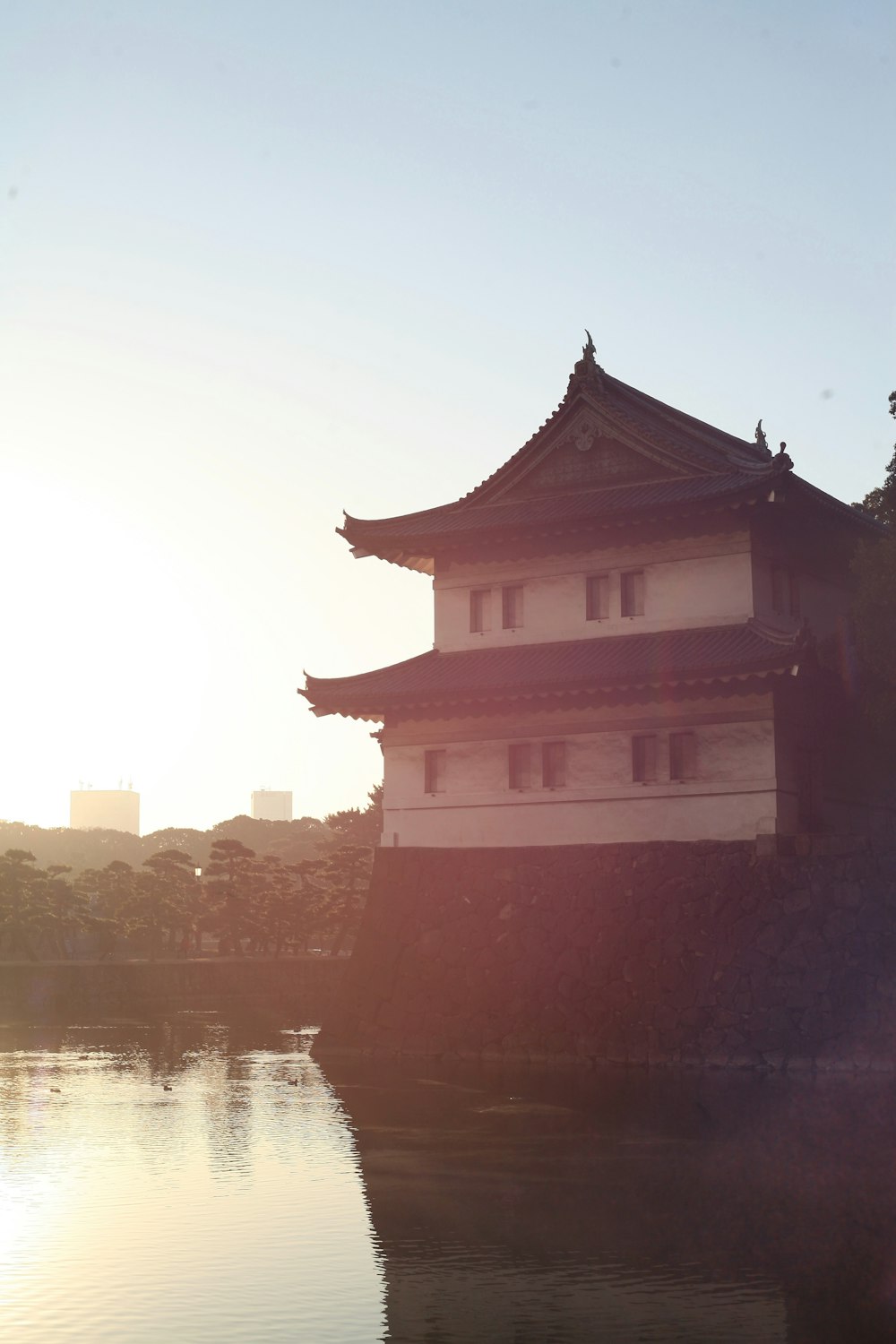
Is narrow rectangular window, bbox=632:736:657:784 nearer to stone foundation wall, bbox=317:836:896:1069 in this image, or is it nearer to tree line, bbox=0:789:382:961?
stone foundation wall, bbox=317:836:896:1069

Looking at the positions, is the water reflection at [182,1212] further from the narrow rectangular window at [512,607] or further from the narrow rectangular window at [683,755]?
the narrow rectangular window at [512,607]

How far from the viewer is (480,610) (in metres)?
38.4

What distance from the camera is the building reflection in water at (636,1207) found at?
1402cm

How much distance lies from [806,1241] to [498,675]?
66.2 ft

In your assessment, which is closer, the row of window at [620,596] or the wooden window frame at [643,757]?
the wooden window frame at [643,757]

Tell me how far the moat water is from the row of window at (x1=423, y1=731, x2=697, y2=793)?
658 cm

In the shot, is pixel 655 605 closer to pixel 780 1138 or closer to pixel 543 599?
pixel 543 599

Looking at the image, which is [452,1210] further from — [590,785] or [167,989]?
[167,989]

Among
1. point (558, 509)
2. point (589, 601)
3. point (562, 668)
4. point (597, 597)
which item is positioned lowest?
point (562, 668)

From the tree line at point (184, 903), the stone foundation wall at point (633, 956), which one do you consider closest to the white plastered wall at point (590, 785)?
the stone foundation wall at point (633, 956)

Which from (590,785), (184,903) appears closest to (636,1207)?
(590,785)

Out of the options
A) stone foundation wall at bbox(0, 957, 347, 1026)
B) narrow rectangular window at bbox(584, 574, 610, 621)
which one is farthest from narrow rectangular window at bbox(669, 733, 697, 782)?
stone foundation wall at bbox(0, 957, 347, 1026)

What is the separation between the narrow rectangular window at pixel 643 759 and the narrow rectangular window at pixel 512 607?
17.2ft

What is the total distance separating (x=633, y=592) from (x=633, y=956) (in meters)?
8.62
